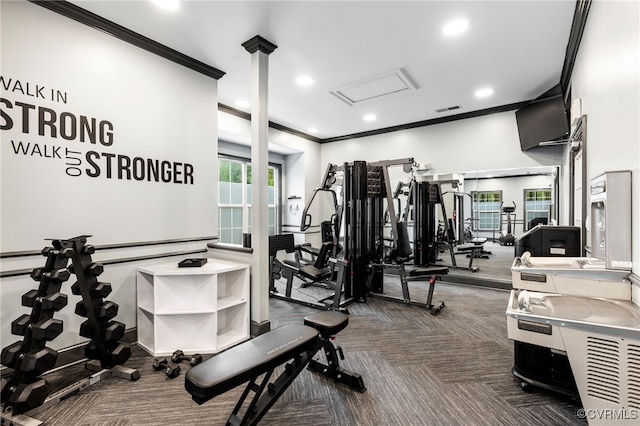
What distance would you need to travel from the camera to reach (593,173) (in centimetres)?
236

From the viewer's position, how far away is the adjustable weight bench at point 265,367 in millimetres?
1446

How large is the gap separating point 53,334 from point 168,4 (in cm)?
276

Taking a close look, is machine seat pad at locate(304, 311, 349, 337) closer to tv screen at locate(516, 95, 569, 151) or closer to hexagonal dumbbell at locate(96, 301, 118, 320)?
hexagonal dumbbell at locate(96, 301, 118, 320)

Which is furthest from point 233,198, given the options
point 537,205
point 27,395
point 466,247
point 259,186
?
point 537,205

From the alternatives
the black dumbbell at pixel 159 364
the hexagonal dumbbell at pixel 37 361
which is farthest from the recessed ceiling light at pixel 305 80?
the hexagonal dumbbell at pixel 37 361

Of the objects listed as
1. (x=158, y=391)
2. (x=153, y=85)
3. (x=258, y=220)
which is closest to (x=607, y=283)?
(x=258, y=220)

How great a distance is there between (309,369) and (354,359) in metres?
0.44

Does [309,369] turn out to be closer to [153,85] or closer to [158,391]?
[158,391]

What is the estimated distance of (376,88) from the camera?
4188 millimetres

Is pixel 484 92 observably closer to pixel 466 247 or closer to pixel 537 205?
pixel 537 205

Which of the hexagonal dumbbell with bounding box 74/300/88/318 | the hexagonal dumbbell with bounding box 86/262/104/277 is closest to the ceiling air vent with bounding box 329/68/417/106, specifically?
the hexagonal dumbbell with bounding box 86/262/104/277

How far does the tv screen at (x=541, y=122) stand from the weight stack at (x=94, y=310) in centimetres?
563

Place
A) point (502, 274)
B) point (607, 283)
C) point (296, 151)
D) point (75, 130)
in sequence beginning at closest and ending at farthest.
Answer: point (607, 283)
point (75, 130)
point (502, 274)
point (296, 151)

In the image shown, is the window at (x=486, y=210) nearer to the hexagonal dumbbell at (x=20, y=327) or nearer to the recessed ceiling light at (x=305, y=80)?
the recessed ceiling light at (x=305, y=80)
